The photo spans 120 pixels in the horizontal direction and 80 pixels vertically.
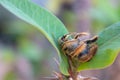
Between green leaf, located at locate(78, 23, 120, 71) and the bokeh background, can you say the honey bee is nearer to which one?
green leaf, located at locate(78, 23, 120, 71)

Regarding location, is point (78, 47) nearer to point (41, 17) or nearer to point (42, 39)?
point (41, 17)

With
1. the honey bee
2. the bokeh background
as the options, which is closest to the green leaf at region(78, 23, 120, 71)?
the honey bee

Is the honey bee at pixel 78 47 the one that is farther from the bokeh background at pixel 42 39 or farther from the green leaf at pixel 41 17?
the bokeh background at pixel 42 39

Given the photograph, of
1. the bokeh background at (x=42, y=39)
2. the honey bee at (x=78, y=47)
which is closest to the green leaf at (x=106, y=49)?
the honey bee at (x=78, y=47)

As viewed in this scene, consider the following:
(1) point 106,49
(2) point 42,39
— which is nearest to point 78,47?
(1) point 106,49

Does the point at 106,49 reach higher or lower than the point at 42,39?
lower

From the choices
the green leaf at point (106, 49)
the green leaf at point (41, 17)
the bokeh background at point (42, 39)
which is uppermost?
the bokeh background at point (42, 39)

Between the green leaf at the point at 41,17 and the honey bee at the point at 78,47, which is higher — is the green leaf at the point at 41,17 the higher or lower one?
the higher one
